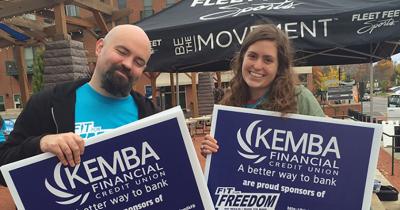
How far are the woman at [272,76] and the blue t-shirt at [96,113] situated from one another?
A: 1.94ft

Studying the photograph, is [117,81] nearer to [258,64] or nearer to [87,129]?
[87,129]

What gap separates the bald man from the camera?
1802mm

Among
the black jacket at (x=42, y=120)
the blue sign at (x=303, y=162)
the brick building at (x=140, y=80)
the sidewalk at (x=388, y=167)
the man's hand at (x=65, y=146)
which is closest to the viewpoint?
the man's hand at (x=65, y=146)

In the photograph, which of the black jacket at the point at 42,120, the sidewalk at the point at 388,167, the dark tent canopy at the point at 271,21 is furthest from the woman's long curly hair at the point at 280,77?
the sidewalk at the point at 388,167

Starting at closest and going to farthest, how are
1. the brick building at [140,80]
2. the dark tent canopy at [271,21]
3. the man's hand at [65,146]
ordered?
the man's hand at [65,146] → the dark tent canopy at [271,21] → the brick building at [140,80]

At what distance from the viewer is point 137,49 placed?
1848mm

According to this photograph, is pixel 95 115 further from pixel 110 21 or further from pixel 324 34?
pixel 110 21

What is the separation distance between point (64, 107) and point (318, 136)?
4.58ft

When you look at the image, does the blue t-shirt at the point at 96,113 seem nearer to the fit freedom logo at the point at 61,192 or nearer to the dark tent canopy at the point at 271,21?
the fit freedom logo at the point at 61,192

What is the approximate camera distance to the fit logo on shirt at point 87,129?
1.80 meters

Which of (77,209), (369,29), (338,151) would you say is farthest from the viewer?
(369,29)

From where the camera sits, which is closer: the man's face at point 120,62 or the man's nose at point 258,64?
the man's face at point 120,62

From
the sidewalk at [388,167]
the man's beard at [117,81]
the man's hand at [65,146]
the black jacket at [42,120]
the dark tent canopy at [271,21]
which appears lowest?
the sidewalk at [388,167]

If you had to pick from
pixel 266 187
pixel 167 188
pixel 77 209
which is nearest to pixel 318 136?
pixel 266 187
